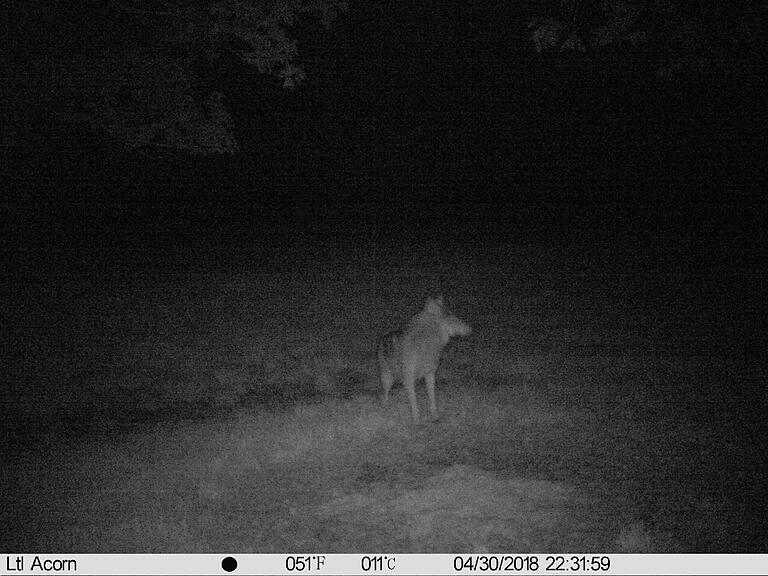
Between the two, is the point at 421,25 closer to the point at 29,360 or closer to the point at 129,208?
the point at 129,208

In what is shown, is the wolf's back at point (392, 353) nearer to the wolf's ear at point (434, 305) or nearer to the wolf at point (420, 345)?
the wolf at point (420, 345)

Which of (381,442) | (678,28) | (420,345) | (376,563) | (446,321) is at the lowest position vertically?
(376,563)

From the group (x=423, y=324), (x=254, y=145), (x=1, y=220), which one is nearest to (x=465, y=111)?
(x=254, y=145)

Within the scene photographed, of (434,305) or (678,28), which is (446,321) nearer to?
(434,305)

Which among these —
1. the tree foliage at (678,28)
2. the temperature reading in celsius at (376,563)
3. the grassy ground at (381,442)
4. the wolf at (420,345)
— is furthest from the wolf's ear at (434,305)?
the temperature reading in celsius at (376,563)

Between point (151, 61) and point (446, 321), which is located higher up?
point (151, 61)

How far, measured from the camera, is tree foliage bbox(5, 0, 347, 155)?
9.88 metres

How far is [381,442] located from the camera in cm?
773

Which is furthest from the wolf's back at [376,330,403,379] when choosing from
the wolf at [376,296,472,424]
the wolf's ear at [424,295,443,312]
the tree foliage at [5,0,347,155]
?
the tree foliage at [5,0,347,155]

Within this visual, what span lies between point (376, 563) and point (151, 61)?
7.45m

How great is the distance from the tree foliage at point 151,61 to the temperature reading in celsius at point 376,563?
6.53 meters

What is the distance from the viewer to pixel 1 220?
2478cm

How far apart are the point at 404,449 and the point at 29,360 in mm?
7916

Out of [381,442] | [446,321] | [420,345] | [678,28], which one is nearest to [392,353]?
[420,345]
